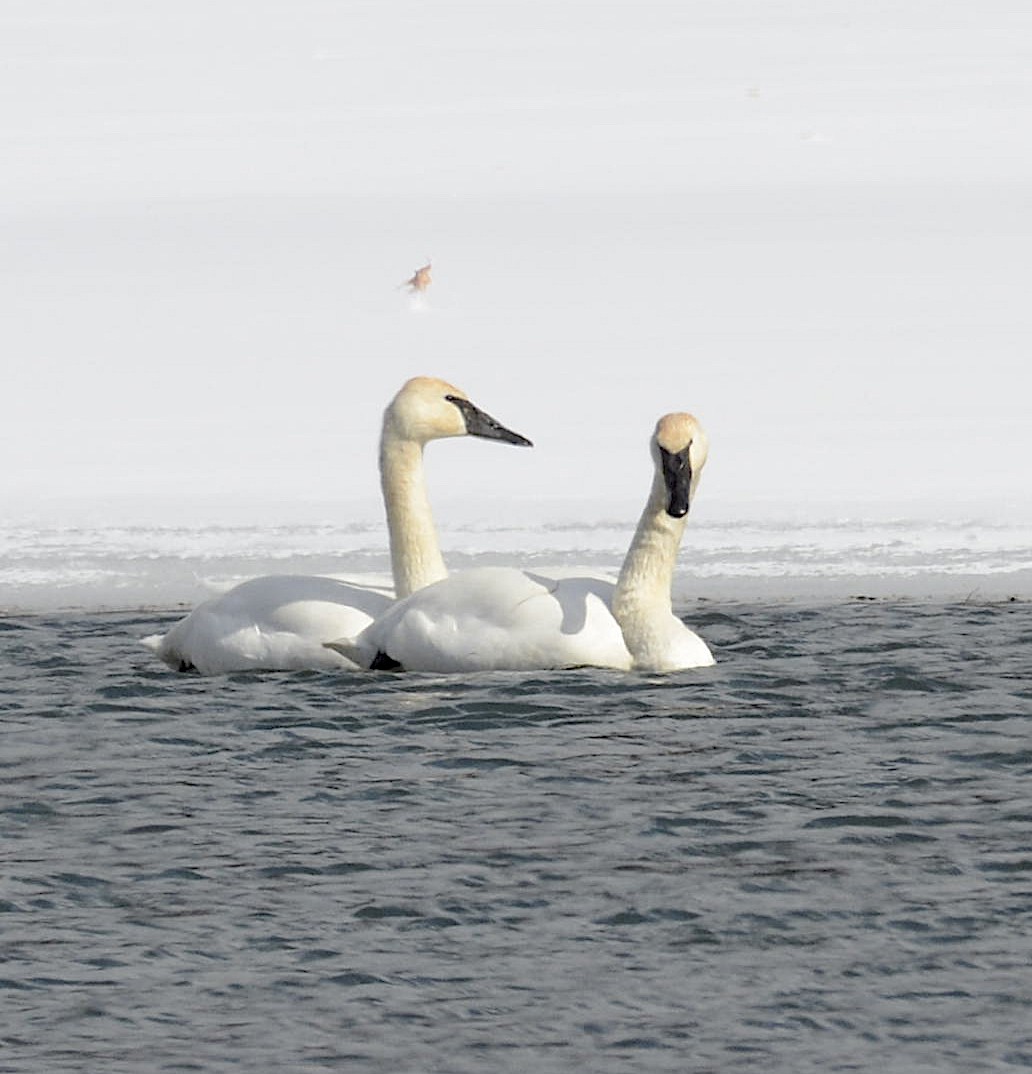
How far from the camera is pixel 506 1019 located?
18.4ft

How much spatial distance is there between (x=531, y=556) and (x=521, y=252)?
5510 mm

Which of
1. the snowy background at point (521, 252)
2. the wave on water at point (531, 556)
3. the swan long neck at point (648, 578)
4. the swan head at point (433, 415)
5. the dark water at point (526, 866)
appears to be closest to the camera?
the dark water at point (526, 866)

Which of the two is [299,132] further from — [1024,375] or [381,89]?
[1024,375]

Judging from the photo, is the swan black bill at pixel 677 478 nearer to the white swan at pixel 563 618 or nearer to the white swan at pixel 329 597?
the white swan at pixel 563 618

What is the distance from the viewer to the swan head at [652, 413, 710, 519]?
9.54 metres

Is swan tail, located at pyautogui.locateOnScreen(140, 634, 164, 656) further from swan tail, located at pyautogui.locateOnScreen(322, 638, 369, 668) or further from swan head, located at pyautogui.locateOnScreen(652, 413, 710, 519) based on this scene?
swan head, located at pyautogui.locateOnScreen(652, 413, 710, 519)

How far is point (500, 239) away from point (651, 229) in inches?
39.3

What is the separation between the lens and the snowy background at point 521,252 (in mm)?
13000

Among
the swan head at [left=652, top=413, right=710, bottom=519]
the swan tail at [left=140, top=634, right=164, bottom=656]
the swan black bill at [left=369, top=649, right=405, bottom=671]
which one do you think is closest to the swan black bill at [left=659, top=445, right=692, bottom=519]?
the swan head at [left=652, top=413, right=710, bottom=519]

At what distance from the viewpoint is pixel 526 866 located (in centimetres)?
672

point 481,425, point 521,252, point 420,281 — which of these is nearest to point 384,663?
point 481,425

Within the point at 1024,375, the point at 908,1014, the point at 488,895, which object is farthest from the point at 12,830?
the point at 1024,375

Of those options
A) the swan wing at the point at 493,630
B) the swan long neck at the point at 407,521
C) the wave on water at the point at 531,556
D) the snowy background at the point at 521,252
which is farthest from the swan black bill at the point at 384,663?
the snowy background at the point at 521,252

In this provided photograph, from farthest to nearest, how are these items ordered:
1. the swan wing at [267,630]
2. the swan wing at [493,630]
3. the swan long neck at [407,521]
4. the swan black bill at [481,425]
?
1. the swan black bill at [481,425]
2. the swan long neck at [407,521]
3. the swan wing at [267,630]
4. the swan wing at [493,630]
